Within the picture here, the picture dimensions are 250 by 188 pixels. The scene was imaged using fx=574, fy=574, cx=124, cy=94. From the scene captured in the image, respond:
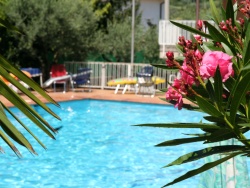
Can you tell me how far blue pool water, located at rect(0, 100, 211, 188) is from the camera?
8.79 m

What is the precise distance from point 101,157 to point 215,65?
8.83 metres

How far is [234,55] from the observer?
Result: 7.67 ft

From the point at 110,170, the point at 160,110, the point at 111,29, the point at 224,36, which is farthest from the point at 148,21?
the point at 224,36

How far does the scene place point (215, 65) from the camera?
6.79 ft

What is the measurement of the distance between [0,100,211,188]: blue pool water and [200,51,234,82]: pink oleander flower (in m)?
6.17

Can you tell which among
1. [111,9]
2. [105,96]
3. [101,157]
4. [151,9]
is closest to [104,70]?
[105,96]

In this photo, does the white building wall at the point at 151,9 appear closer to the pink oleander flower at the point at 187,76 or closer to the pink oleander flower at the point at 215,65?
the pink oleander flower at the point at 187,76

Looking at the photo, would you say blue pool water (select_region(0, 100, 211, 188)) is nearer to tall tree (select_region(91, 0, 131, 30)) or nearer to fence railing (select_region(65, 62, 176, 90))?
fence railing (select_region(65, 62, 176, 90))

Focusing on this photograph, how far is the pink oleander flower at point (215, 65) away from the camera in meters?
2.06

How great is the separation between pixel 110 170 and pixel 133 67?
1313cm

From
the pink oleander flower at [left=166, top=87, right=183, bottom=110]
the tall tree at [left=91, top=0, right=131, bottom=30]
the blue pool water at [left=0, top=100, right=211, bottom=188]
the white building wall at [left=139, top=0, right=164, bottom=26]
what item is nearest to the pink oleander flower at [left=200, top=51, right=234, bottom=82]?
the pink oleander flower at [left=166, top=87, right=183, bottom=110]

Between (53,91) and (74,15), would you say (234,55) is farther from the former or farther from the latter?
(74,15)

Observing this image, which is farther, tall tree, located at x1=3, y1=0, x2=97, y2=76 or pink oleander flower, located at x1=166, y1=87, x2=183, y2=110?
tall tree, located at x1=3, y1=0, x2=97, y2=76

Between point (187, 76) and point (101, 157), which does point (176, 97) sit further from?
point (101, 157)
